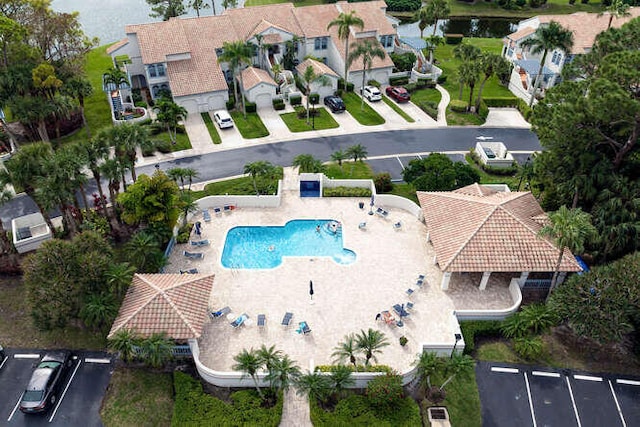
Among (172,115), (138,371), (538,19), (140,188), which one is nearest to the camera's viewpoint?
(138,371)

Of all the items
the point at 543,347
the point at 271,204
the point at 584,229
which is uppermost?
the point at 584,229

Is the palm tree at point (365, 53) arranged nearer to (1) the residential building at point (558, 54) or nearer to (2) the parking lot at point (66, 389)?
(1) the residential building at point (558, 54)

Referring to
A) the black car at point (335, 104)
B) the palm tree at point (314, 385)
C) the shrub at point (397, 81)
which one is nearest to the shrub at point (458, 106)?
the shrub at point (397, 81)

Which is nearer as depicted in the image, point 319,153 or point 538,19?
point 319,153

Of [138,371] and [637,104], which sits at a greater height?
[637,104]

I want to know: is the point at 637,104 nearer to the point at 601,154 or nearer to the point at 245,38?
the point at 601,154

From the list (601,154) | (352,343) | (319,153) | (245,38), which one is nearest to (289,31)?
(245,38)

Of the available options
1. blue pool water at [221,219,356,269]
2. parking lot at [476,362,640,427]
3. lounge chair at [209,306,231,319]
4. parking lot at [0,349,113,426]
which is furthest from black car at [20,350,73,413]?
parking lot at [476,362,640,427]

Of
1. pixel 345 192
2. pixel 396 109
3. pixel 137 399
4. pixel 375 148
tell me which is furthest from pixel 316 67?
pixel 137 399
